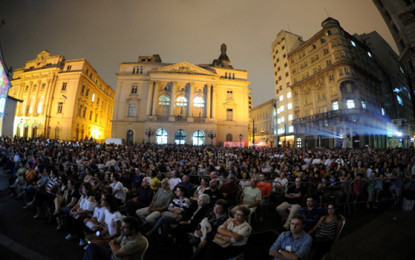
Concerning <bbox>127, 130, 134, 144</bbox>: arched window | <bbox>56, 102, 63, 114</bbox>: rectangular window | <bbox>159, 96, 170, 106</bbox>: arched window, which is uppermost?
<bbox>159, 96, 170, 106</bbox>: arched window

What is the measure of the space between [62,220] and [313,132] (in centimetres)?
3799

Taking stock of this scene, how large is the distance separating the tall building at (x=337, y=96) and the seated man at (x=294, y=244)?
110ft

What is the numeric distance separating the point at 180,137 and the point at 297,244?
36.9 metres

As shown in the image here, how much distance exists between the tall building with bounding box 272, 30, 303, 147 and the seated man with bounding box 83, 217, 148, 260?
1665 inches

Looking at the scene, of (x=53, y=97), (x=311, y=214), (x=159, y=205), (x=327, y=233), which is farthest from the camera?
(x=53, y=97)

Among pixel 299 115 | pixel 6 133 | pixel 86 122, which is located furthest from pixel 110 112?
pixel 299 115

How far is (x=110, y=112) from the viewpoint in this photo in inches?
2413

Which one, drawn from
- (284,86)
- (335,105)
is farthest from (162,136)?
(335,105)

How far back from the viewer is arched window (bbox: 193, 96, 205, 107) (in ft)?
135

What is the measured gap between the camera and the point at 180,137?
39.1 meters

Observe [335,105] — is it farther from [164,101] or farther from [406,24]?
[164,101]

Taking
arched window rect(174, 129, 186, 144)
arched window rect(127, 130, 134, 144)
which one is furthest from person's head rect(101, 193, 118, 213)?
arched window rect(127, 130, 134, 144)

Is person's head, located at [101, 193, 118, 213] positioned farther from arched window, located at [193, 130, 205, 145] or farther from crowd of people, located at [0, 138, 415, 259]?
arched window, located at [193, 130, 205, 145]

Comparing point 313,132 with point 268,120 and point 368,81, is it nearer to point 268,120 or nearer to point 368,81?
point 368,81
